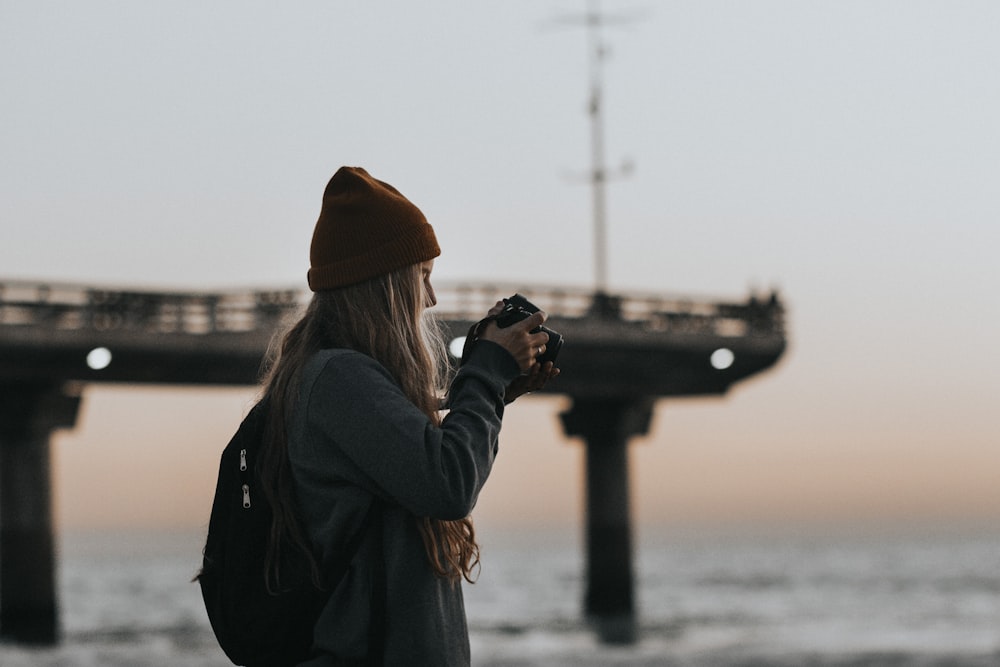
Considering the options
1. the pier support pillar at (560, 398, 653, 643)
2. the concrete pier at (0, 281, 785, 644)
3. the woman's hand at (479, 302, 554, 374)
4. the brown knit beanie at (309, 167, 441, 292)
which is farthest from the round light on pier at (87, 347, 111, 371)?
the woman's hand at (479, 302, 554, 374)

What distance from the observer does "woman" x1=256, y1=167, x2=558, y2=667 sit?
9.19 ft

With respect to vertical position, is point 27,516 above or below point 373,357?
below

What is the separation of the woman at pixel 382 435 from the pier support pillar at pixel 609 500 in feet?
99.9

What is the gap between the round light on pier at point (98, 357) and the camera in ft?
88.2

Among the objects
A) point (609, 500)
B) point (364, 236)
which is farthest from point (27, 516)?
point (364, 236)

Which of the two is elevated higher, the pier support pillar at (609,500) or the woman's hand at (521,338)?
the woman's hand at (521,338)

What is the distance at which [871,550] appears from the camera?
110812mm

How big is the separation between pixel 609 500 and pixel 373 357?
1208 inches

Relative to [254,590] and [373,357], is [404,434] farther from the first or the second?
[254,590]

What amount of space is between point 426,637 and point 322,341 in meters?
0.60

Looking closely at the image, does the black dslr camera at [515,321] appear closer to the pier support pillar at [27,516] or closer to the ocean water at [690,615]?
the ocean water at [690,615]

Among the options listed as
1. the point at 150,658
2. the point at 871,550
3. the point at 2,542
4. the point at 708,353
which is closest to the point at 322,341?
the point at 150,658

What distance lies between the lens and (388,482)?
279cm

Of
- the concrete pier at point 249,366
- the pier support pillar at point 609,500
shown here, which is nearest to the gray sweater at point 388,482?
the concrete pier at point 249,366
